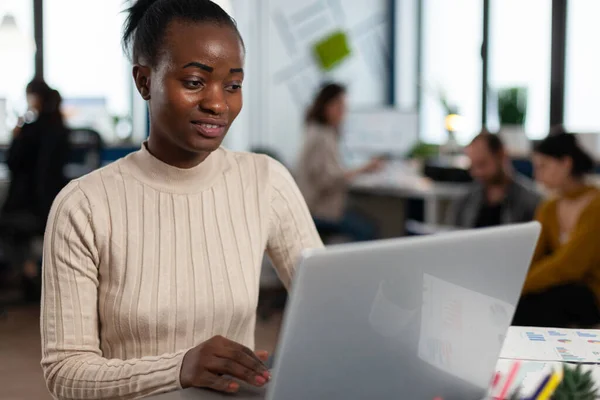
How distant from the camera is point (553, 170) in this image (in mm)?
3254

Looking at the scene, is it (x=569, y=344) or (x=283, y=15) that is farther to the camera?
(x=283, y=15)

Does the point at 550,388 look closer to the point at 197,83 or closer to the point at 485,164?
the point at 197,83

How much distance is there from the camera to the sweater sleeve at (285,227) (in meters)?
1.39

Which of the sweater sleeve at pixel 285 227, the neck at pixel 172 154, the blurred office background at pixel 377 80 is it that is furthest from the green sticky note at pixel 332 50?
the neck at pixel 172 154

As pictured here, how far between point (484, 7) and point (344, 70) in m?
1.51

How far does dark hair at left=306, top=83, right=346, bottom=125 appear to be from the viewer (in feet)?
15.9

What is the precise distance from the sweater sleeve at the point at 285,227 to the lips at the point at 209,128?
24 cm

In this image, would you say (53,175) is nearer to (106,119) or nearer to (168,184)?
(106,119)

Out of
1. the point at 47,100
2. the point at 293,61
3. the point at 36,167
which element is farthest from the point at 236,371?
the point at 293,61

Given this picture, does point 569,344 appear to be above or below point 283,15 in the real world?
below

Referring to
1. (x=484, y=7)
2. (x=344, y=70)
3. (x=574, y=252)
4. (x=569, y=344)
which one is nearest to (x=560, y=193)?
(x=574, y=252)

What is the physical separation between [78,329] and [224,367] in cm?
28

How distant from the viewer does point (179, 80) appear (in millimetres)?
1155

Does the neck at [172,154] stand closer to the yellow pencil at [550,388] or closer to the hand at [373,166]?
the yellow pencil at [550,388]
